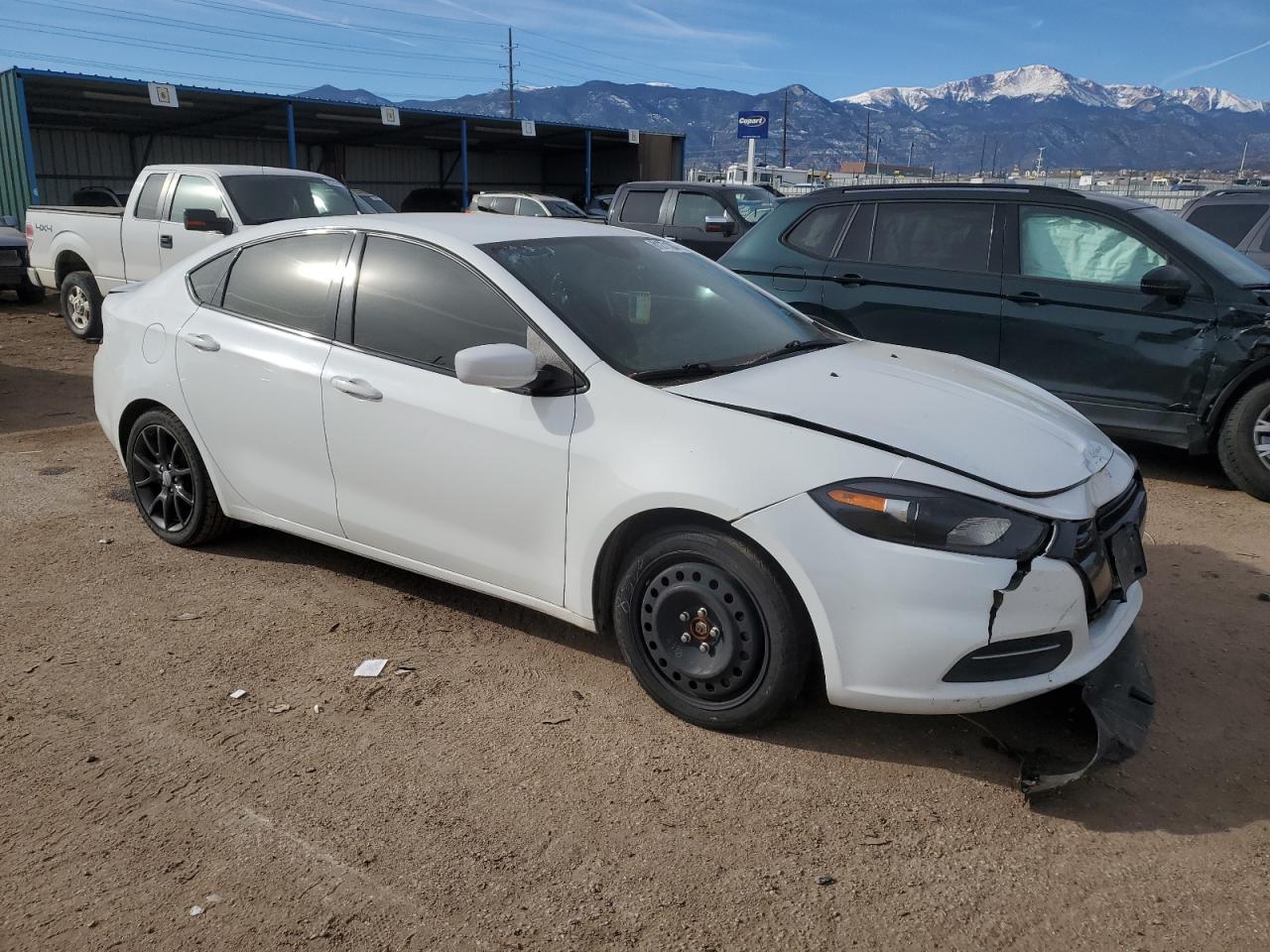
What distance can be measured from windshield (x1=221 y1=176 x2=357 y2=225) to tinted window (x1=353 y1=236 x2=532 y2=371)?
670 cm

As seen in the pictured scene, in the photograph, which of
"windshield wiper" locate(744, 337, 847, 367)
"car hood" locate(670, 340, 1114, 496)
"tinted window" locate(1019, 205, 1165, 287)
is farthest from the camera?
"tinted window" locate(1019, 205, 1165, 287)

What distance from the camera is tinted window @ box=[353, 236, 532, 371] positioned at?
11.7ft

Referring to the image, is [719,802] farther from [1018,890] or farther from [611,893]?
[1018,890]

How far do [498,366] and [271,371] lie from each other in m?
1.32

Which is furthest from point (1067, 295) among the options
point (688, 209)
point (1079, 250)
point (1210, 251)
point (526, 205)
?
point (526, 205)

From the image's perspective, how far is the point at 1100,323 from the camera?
20.0 ft

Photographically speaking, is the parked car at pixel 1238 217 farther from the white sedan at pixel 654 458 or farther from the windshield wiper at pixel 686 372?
the windshield wiper at pixel 686 372

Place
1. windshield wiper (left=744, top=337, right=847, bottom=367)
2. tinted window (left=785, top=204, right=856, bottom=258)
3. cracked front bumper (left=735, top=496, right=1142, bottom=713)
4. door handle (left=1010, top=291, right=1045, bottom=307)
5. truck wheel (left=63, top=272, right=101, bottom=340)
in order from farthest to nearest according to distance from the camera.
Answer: truck wheel (left=63, top=272, right=101, bottom=340) < tinted window (left=785, top=204, right=856, bottom=258) < door handle (left=1010, top=291, right=1045, bottom=307) < windshield wiper (left=744, top=337, right=847, bottom=367) < cracked front bumper (left=735, top=496, right=1142, bottom=713)

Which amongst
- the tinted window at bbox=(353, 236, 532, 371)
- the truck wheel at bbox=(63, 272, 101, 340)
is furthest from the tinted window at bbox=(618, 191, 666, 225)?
the tinted window at bbox=(353, 236, 532, 371)

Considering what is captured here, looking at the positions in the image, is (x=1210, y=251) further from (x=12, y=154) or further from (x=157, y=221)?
(x=12, y=154)

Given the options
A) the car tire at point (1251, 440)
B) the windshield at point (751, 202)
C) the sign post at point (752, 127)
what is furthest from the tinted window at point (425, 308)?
the sign post at point (752, 127)

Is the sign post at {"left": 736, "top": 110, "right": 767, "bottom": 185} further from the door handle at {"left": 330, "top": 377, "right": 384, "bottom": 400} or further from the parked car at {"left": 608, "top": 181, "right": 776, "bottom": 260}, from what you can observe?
the door handle at {"left": 330, "top": 377, "right": 384, "bottom": 400}

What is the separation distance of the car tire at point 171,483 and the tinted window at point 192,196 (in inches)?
257

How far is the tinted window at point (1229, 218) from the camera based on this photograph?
32.6 feet
